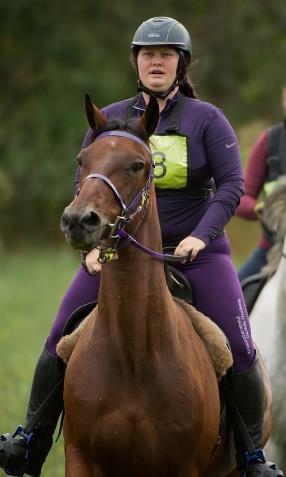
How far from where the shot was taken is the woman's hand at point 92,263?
18.1 ft

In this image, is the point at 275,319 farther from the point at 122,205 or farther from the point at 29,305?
the point at 29,305

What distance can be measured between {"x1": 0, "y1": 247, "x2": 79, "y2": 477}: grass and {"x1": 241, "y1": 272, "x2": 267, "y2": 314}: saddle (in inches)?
76.4

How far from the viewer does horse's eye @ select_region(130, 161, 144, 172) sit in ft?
16.3

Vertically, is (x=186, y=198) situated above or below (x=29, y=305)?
above

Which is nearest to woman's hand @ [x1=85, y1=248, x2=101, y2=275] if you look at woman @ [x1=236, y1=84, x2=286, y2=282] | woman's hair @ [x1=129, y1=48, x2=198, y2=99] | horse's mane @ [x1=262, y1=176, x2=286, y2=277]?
woman's hair @ [x1=129, y1=48, x2=198, y2=99]

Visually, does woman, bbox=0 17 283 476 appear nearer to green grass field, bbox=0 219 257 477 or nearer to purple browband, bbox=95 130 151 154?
purple browband, bbox=95 130 151 154

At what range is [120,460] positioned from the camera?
17.4 feet

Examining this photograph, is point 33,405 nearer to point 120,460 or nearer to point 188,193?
point 120,460

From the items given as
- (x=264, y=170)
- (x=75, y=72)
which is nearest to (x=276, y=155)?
(x=264, y=170)

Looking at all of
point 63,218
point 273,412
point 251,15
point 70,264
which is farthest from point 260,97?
point 63,218

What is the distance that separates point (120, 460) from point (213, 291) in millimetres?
1145

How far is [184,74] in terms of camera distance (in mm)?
6078

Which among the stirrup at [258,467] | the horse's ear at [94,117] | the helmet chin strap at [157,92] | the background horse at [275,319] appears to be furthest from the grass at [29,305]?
the horse's ear at [94,117]

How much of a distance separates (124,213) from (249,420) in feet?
5.77
